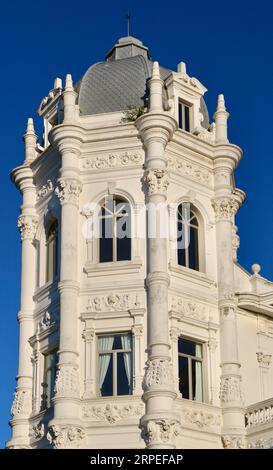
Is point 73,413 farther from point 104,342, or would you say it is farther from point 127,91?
point 127,91

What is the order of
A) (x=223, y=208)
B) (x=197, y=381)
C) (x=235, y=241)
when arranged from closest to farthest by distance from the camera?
1. (x=197, y=381)
2. (x=223, y=208)
3. (x=235, y=241)

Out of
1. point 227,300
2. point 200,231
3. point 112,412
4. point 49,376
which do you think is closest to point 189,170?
point 200,231

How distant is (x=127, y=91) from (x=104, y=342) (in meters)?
10.0

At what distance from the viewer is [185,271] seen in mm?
43688

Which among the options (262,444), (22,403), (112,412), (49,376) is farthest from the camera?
(22,403)

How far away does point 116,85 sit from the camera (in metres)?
46.5

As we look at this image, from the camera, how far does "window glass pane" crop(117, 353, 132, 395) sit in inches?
1642

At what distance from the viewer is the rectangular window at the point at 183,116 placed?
153 ft

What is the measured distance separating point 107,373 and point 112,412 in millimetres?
1551

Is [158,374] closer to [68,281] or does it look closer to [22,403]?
[68,281]

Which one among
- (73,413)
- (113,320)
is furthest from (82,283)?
(73,413)

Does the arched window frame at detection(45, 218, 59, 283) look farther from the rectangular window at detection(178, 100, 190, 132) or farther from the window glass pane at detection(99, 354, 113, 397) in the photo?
the rectangular window at detection(178, 100, 190, 132)

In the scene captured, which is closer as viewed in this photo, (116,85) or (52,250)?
(52,250)
